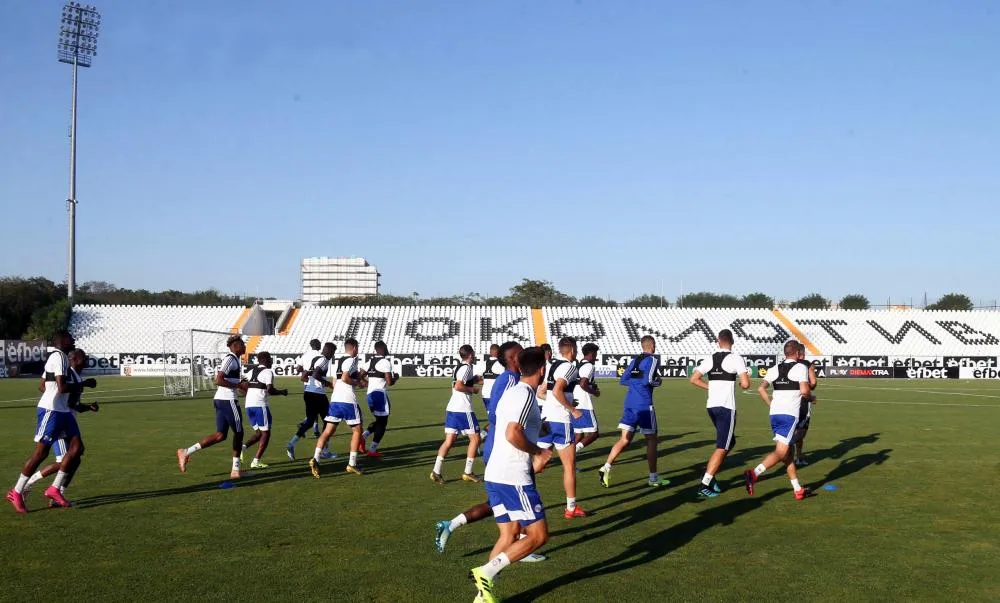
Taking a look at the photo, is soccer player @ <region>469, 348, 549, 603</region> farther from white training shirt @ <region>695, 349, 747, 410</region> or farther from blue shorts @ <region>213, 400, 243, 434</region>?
blue shorts @ <region>213, 400, 243, 434</region>

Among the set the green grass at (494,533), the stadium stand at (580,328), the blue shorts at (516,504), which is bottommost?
the green grass at (494,533)

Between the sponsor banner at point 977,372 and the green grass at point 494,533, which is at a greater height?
the green grass at point 494,533

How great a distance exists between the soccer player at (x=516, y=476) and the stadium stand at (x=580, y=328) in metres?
51.5

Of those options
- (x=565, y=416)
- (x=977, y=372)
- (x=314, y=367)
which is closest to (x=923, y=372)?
(x=977, y=372)

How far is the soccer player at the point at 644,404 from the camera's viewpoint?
464 inches

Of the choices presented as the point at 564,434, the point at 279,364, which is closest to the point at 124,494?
the point at 564,434

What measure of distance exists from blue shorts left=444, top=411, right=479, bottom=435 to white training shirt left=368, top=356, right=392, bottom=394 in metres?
1.82

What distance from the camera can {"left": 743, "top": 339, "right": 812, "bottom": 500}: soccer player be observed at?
35.4 feet

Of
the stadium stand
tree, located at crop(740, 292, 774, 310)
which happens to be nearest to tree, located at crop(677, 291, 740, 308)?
tree, located at crop(740, 292, 774, 310)

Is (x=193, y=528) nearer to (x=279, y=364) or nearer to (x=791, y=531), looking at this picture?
(x=791, y=531)

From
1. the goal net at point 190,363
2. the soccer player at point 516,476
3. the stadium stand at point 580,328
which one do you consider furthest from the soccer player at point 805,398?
the stadium stand at point 580,328

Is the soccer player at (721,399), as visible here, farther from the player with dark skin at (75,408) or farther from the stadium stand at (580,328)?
the stadium stand at (580,328)

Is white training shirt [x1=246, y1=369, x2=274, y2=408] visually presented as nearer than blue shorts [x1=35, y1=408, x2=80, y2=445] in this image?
No

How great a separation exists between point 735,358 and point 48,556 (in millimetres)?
8333
